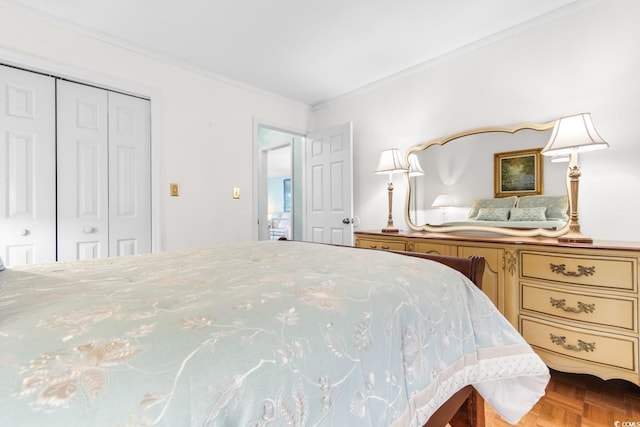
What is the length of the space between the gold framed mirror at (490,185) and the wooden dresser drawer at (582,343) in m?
0.62

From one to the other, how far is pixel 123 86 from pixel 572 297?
11.4ft

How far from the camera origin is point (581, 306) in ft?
5.43

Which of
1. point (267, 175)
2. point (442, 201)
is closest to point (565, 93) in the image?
point (442, 201)

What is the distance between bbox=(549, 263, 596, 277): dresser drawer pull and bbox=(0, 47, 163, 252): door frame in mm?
2902

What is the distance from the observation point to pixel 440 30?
7.65ft

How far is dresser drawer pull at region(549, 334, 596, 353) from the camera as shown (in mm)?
1632

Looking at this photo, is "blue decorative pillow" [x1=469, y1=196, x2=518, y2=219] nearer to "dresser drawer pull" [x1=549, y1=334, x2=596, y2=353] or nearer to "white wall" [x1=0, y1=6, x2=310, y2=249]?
"dresser drawer pull" [x1=549, y1=334, x2=596, y2=353]

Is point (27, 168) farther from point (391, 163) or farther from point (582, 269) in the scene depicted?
point (582, 269)

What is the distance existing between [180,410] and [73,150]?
2698 millimetres

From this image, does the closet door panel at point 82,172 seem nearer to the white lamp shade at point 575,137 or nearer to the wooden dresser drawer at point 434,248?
the wooden dresser drawer at point 434,248

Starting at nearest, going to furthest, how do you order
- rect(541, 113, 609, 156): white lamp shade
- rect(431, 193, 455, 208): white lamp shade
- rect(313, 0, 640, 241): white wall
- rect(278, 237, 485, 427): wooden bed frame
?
rect(278, 237, 485, 427): wooden bed frame → rect(541, 113, 609, 156): white lamp shade → rect(313, 0, 640, 241): white wall → rect(431, 193, 455, 208): white lamp shade

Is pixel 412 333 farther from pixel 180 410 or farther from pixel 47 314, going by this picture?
pixel 47 314

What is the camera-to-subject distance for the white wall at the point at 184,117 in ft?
7.10

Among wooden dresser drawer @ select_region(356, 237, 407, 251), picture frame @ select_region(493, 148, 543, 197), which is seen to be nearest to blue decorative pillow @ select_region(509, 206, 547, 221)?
picture frame @ select_region(493, 148, 543, 197)
